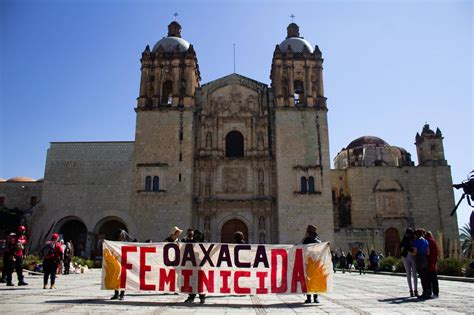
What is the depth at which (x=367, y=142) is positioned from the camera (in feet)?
125

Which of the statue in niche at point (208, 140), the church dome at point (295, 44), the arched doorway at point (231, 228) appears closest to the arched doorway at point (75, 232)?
the arched doorway at point (231, 228)

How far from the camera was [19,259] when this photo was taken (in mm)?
10359

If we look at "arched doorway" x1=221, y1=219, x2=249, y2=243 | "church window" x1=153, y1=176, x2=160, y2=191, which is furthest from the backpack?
"arched doorway" x1=221, y1=219, x2=249, y2=243

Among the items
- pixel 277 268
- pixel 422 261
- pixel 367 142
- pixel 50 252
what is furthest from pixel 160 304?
pixel 367 142

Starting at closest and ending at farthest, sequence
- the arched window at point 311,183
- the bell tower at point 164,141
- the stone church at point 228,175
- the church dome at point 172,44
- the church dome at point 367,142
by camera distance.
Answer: the bell tower at point 164,141 → the stone church at point 228,175 → the arched window at point 311,183 → the church dome at point 172,44 → the church dome at point 367,142

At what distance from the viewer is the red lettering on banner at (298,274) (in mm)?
7789

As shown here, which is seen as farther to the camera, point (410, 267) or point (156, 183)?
point (156, 183)

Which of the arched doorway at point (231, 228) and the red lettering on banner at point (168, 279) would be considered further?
the arched doorway at point (231, 228)

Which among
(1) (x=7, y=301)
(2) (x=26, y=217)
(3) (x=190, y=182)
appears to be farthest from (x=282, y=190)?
(1) (x=7, y=301)

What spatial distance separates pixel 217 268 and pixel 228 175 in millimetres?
19578

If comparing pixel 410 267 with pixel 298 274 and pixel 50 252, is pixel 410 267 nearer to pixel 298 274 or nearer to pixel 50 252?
pixel 298 274

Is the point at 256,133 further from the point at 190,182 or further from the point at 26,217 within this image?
the point at 26,217

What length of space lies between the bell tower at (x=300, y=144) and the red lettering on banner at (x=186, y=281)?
1826 cm

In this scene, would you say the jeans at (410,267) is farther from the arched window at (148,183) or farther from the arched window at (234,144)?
the arched window at (148,183)
